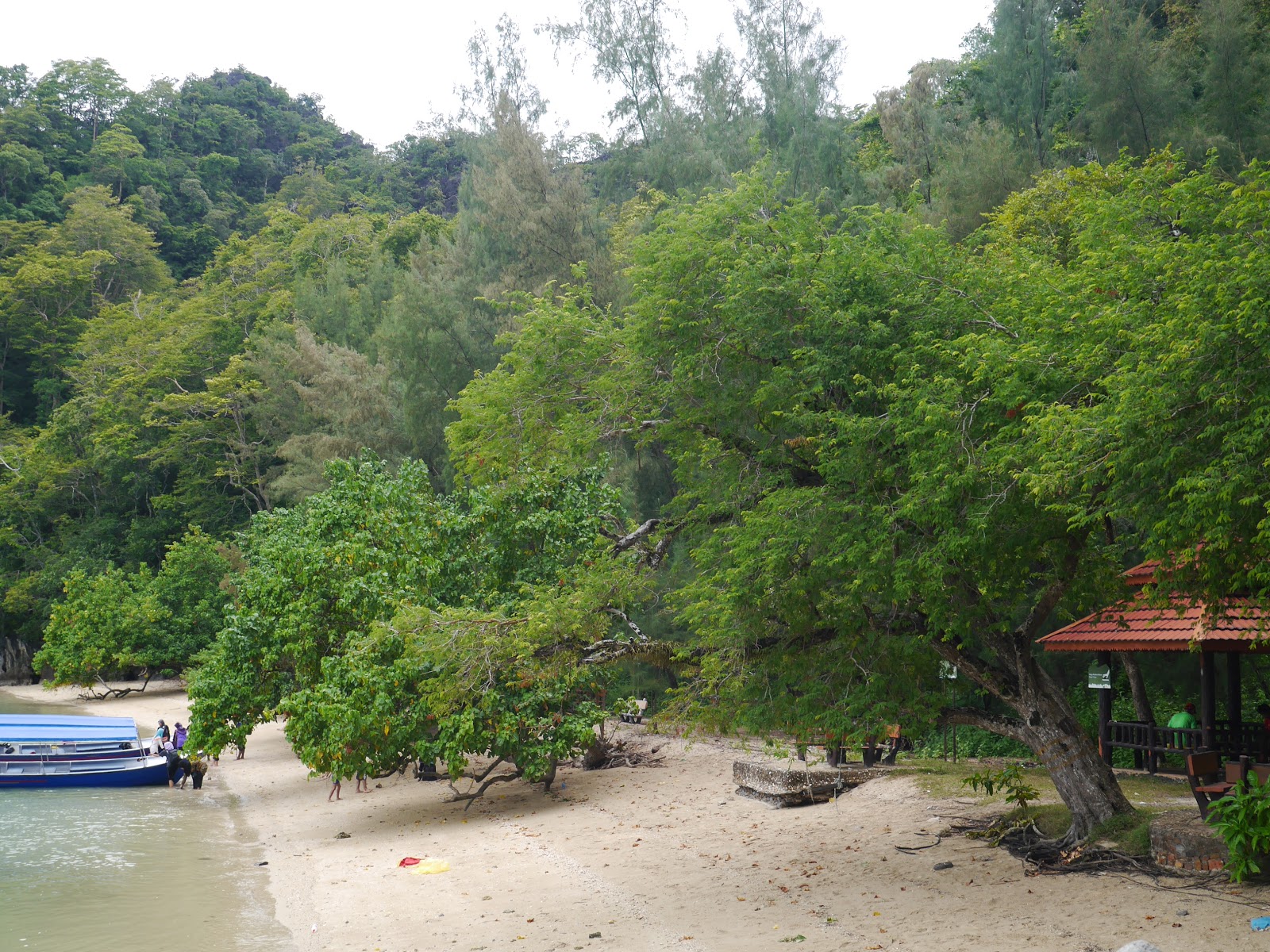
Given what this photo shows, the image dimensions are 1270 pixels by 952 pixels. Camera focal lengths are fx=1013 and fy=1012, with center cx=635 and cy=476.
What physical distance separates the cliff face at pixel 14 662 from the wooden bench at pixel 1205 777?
5723cm

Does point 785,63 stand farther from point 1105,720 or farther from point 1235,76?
point 1105,720

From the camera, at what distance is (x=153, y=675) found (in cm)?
5000

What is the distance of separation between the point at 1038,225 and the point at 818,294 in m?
10.4

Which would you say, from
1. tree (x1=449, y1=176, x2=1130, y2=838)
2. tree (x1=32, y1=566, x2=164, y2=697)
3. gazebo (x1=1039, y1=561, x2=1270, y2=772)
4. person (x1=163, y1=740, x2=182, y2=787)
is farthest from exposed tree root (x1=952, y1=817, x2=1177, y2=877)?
tree (x1=32, y1=566, x2=164, y2=697)

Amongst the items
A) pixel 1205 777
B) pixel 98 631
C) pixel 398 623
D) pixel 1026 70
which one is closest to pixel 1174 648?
pixel 1205 777

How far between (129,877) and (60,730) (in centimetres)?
1168

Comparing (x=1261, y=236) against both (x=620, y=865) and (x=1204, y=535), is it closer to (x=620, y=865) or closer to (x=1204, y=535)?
(x=1204, y=535)

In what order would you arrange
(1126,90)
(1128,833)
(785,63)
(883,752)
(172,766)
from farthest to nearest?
(785,63) < (172,766) < (1126,90) < (883,752) < (1128,833)

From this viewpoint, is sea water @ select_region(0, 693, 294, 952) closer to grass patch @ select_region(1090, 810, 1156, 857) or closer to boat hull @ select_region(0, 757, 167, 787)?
boat hull @ select_region(0, 757, 167, 787)

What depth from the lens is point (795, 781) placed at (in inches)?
610

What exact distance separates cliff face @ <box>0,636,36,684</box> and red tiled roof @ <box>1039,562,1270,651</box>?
5542 cm

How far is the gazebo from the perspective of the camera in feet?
36.3

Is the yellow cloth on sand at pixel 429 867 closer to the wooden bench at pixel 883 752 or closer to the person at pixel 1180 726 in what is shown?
the wooden bench at pixel 883 752

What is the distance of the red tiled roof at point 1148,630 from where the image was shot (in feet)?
35.0
